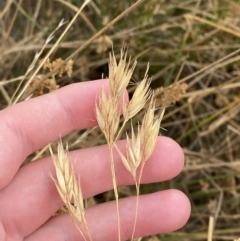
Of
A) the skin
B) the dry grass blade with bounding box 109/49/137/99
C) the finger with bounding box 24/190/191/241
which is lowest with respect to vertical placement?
the finger with bounding box 24/190/191/241

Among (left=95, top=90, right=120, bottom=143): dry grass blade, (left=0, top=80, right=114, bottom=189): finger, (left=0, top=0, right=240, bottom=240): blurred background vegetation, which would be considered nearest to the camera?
(left=95, top=90, right=120, bottom=143): dry grass blade

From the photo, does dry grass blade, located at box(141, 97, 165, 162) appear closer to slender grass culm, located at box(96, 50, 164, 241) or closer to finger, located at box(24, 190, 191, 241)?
slender grass culm, located at box(96, 50, 164, 241)

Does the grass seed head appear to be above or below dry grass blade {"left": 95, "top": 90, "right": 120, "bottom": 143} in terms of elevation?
below

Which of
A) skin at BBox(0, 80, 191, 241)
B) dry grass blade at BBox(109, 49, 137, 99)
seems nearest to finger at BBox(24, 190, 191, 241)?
skin at BBox(0, 80, 191, 241)

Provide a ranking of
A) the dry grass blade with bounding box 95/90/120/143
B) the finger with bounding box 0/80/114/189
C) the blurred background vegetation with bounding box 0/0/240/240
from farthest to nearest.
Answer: the blurred background vegetation with bounding box 0/0/240/240
the finger with bounding box 0/80/114/189
the dry grass blade with bounding box 95/90/120/143

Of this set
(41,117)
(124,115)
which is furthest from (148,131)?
(41,117)

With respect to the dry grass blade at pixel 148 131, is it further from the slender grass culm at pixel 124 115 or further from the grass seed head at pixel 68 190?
the grass seed head at pixel 68 190

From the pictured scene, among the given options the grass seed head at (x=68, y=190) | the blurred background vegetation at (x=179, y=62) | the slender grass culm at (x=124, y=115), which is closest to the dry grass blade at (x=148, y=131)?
the slender grass culm at (x=124, y=115)

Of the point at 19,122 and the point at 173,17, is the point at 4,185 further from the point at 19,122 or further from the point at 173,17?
the point at 173,17
